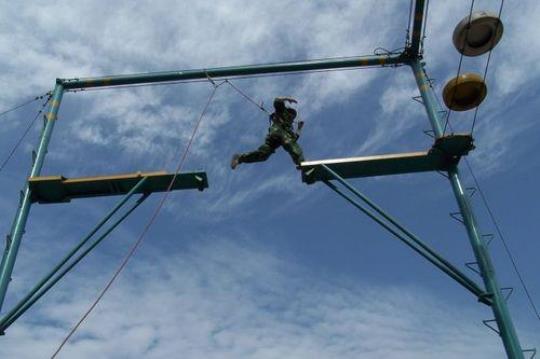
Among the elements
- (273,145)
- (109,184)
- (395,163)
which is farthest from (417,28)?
(109,184)

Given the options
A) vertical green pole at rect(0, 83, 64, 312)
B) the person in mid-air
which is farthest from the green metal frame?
the person in mid-air

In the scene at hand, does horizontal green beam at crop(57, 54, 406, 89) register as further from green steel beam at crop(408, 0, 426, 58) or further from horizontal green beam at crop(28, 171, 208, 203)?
horizontal green beam at crop(28, 171, 208, 203)

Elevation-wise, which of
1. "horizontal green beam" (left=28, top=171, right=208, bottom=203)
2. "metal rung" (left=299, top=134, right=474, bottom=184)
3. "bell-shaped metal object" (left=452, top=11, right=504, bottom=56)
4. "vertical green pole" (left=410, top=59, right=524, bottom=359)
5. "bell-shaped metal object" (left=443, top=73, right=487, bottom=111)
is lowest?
"vertical green pole" (left=410, top=59, right=524, bottom=359)

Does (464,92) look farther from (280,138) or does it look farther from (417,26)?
(280,138)

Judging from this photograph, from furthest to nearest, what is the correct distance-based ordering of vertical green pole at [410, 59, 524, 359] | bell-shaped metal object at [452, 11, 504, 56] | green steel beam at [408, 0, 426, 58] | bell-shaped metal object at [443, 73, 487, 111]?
green steel beam at [408, 0, 426, 58]
bell-shaped metal object at [443, 73, 487, 111]
bell-shaped metal object at [452, 11, 504, 56]
vertical green pole at [410, 59, 524, 359]

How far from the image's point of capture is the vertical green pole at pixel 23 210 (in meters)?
7.63

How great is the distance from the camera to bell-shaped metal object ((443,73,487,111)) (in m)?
7.52

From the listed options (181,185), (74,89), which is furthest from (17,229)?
(74,89)

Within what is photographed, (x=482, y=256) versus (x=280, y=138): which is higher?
(x=280, y=138)

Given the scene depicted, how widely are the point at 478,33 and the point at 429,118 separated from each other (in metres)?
1.79

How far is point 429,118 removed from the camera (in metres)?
8.57

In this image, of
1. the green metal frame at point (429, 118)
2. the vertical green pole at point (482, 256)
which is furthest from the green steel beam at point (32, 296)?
the vertical green pole at point (482, 256)

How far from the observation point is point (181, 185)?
27.9 ft

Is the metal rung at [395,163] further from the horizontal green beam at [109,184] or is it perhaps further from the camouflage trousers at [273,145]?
the horizontal green beam at [109,184]
